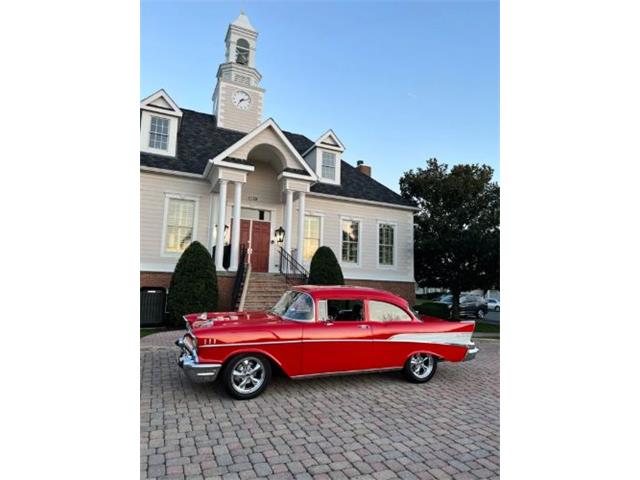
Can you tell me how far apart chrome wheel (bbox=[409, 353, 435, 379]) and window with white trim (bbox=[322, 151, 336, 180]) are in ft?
40.5

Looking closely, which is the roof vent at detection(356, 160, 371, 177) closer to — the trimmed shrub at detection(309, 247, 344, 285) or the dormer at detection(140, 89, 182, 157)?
the trimmed shrub at detection(309, 247, 344, 285)

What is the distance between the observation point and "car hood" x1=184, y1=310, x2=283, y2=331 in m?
5.23

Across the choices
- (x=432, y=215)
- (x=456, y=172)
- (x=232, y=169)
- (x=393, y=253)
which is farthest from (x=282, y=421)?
(x=456, y=172)

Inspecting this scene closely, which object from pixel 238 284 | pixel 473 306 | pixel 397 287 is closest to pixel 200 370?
pixel 238 284

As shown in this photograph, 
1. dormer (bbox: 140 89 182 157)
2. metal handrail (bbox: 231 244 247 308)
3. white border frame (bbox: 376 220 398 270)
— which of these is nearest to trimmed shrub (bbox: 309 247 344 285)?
metal handrail (bbox: 231 244 247 308)

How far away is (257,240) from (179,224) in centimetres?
307

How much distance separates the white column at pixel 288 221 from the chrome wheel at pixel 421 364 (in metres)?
9.30

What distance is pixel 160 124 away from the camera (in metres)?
14.7

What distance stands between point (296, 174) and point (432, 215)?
7.76 m

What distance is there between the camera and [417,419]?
447 cm

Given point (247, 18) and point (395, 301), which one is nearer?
point (395, 301)

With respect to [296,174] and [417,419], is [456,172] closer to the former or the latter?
[296,174]

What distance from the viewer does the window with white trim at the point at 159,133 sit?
1454 cm

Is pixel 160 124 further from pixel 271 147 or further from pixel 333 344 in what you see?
pixel 333 344
